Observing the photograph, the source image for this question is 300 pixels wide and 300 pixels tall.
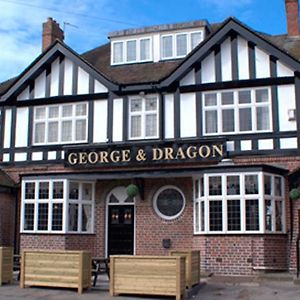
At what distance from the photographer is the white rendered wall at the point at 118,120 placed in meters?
19.8

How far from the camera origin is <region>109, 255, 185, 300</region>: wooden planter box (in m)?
12.1

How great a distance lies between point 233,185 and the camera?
17.2 meters

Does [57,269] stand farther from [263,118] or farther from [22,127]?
[22,127]

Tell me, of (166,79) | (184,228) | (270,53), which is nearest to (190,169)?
(184,228)

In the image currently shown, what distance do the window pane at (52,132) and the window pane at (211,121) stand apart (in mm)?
5846

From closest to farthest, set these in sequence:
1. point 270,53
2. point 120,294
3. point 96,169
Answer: point 120,294 < point 270,53 < point 96,169

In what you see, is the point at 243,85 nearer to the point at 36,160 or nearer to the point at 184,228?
the point at 184,228

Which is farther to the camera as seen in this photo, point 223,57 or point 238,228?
point 223,57

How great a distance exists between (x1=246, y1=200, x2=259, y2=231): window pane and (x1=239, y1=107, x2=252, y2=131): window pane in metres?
2.82

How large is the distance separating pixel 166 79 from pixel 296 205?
621 cm

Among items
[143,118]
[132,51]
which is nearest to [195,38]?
[132,51]

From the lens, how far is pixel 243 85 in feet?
61.4

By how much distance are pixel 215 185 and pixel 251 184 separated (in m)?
1.15

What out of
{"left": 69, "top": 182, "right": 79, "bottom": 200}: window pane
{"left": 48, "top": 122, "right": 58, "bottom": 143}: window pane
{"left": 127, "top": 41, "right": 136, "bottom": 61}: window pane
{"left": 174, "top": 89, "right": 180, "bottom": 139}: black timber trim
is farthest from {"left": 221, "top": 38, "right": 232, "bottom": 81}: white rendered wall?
{"left": 48, "top": 122, "right": 58, "bottom": 143}: window pane
